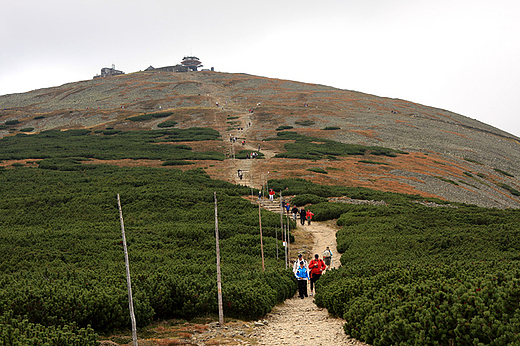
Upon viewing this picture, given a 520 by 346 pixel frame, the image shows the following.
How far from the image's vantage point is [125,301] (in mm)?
9656

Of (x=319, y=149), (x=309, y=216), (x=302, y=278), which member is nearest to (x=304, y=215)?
(x=309, y=216)

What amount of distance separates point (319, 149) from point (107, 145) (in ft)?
99.2

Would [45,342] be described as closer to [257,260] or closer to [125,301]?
[125,301]

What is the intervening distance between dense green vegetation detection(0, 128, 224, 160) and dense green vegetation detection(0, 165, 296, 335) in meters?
8.71

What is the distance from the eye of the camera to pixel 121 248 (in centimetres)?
1997

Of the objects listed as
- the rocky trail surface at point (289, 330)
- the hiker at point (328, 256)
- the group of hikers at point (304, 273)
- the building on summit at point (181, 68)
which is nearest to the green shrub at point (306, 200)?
the hiker at point (328, 256)

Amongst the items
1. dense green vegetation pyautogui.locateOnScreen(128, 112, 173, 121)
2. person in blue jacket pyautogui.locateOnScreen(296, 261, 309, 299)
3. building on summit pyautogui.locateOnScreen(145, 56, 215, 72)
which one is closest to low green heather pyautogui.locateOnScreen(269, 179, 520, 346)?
person in blue jacket pyautogui.locateOnScreen(296, 261, 309, 299)

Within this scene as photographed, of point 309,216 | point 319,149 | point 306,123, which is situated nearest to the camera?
point 309,216

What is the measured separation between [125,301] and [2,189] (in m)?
31.1

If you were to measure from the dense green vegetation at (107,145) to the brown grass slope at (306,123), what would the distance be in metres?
4.61

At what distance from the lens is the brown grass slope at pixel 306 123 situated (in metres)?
49.4

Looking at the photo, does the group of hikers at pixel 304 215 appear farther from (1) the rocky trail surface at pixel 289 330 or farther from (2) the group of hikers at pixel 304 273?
(1) the rocky trail surface at pixel 289 330

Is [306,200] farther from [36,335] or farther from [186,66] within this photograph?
[186,66]

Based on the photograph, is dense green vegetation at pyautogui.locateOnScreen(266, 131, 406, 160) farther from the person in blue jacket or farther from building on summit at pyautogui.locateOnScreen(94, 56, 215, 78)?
building on summit at pyautogui.locateOnScreen(94, 56, 215, 78)
